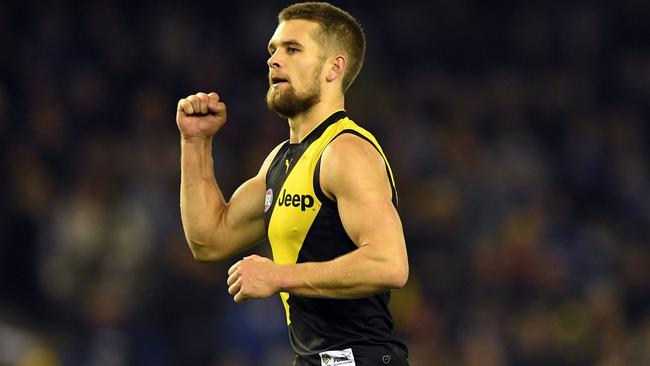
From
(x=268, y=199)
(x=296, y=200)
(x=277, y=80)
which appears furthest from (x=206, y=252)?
(x=277, y=80)

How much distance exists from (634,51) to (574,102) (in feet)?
4.10

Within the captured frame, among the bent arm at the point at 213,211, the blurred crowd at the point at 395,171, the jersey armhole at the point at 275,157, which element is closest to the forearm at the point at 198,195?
the bent arm at the point at 213,211

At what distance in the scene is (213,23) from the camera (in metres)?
12.2

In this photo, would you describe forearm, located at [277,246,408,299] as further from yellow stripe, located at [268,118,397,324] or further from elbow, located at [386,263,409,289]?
yellow stripe, located at [268,118,397,324]

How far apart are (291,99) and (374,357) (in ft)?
3.11

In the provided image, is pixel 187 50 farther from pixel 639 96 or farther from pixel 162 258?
pixel 639 96

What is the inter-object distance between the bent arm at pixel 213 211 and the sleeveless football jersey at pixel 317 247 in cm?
38

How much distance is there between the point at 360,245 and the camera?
12.6 feet

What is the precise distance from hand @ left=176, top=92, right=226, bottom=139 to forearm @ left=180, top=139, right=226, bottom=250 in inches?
1.4

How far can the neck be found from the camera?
4273 millimetres

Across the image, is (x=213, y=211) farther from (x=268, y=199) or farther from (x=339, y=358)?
(x=339, y=358)

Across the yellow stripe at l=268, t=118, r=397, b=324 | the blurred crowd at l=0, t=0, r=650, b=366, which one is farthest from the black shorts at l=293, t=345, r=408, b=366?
the blurred crowd at l=0, t=0, r=650, b=366

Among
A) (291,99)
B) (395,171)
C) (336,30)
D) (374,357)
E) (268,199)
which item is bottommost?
(395,171)

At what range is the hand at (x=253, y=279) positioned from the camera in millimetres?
3740
